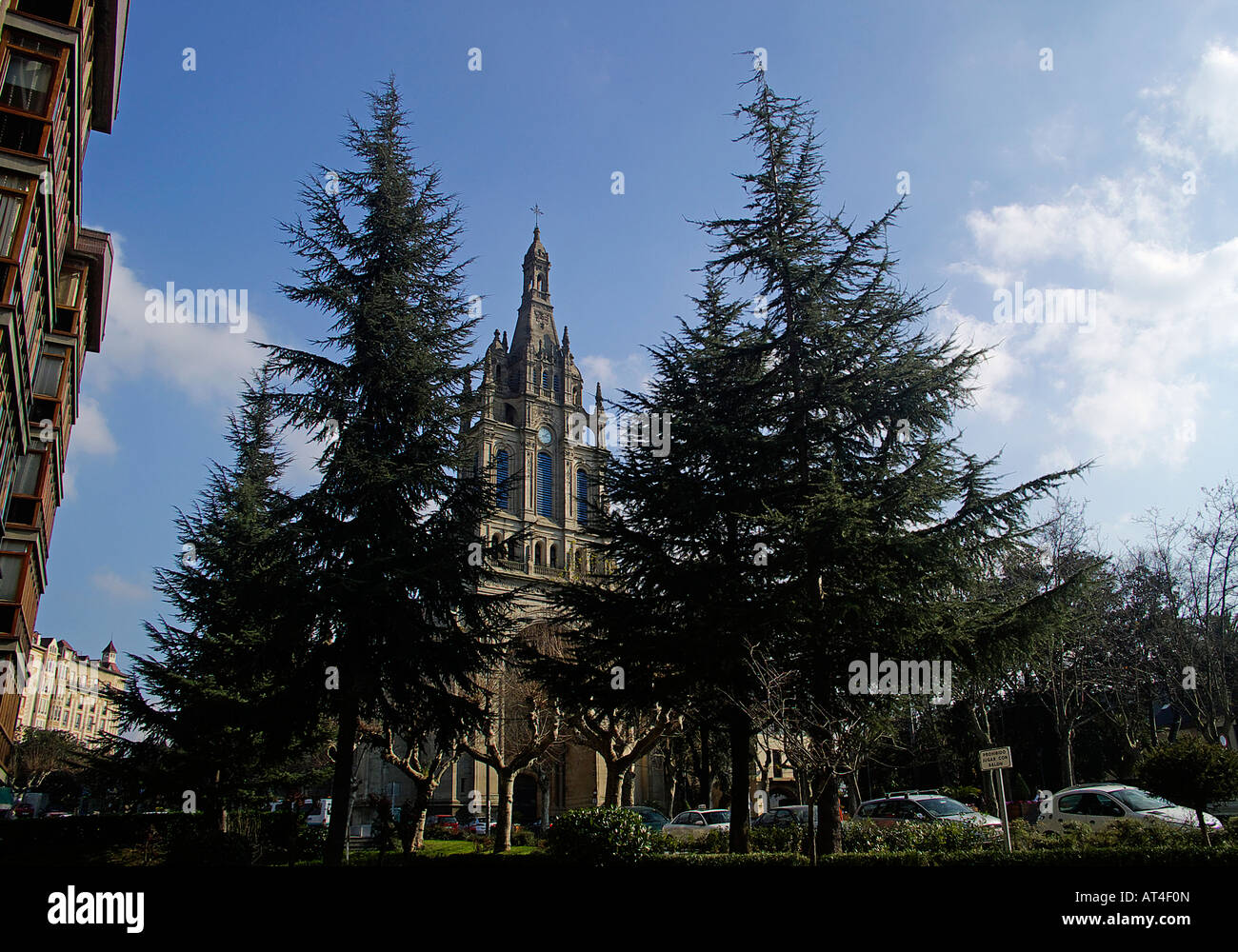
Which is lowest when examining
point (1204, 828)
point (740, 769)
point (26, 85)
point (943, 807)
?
point (943, 807)

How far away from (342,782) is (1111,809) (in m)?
16.7

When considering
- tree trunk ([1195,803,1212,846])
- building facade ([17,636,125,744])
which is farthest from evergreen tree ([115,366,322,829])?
building facade ([17,636,125,744])

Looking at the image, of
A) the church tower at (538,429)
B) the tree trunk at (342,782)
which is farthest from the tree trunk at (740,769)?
the church tower at (538,429)

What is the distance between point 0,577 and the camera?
17.4 metres

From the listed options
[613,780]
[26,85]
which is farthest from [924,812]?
[26,85]

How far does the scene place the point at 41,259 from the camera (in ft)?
55.1

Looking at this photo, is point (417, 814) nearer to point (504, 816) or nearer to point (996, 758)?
point (504, 816)

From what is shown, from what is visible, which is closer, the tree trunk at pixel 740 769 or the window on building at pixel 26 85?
the window on building at pixel 26 85

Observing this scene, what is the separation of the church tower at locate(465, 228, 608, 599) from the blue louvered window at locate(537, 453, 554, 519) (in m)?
0.07

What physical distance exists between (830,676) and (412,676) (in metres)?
8.83

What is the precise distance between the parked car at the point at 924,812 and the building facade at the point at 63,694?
81794mm

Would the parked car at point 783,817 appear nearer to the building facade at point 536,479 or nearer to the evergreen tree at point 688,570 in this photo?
the evergreen tree at point 688,570

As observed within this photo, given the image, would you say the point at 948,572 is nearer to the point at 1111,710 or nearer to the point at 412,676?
the point at 412,676

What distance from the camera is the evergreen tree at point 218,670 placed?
727 inches
